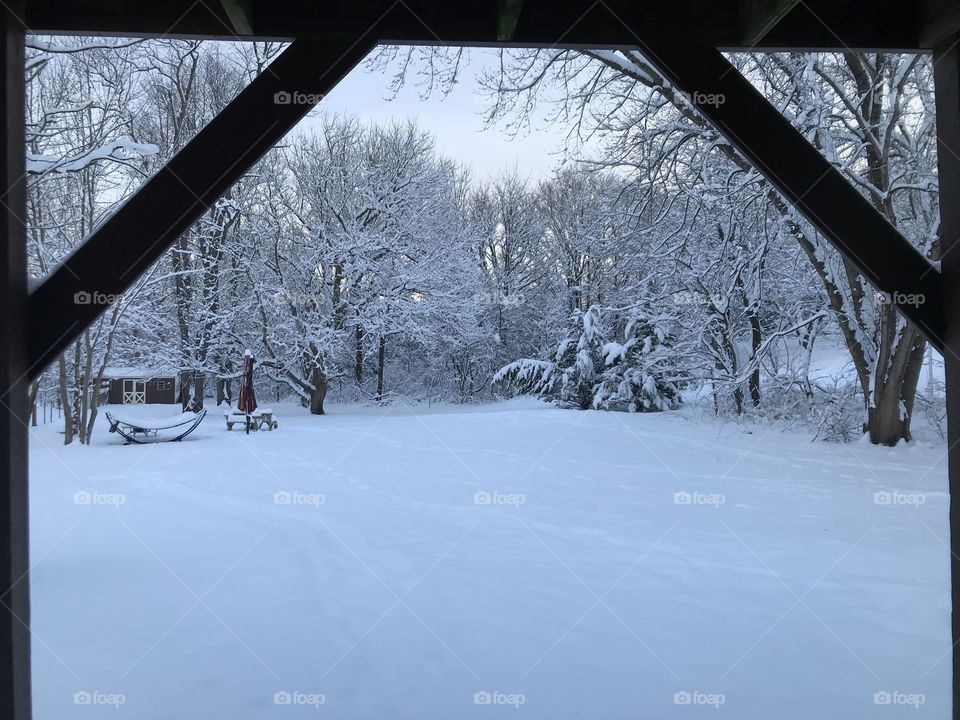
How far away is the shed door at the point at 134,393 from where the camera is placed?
65.0ft

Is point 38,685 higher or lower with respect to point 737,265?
lower

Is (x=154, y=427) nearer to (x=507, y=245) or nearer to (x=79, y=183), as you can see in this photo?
(x=79, y=183)

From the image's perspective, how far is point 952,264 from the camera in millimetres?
2373

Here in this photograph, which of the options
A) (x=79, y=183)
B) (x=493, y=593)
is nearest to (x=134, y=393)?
(x=79, y=183)

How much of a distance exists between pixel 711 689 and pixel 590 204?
21.4 meters

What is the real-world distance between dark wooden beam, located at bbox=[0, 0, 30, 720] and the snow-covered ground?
75 cm

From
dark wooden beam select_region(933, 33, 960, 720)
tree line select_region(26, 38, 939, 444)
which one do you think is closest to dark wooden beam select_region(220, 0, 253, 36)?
dark wooden beam select_region(933, 33, 960, 720)

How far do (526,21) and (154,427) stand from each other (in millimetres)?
10768

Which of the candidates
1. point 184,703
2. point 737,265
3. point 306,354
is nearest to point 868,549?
point 184,703

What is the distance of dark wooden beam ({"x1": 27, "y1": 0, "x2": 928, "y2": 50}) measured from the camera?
2.53 meters

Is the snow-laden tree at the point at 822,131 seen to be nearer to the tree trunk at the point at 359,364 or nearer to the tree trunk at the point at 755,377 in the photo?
the tree trunk at the point at 755,377

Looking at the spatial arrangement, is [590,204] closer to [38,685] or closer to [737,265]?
[737,265]

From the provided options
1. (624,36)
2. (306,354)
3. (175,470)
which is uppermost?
(624,36)

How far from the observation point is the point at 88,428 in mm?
11758
